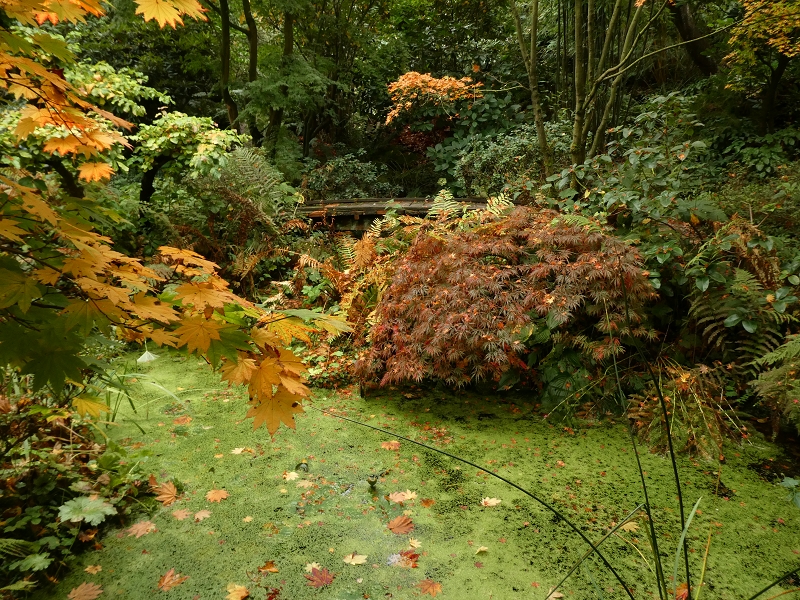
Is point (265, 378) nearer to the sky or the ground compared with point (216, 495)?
nearer to the sky

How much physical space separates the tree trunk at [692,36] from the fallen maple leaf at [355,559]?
6771mm

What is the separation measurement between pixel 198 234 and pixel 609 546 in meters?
4.01

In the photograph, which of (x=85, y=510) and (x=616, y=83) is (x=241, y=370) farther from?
(x=616, y=83)

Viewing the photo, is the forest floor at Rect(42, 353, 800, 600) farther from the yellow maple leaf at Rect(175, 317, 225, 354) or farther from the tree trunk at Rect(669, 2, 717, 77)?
the tree trunk at Rect(669, 2, 717, 77)

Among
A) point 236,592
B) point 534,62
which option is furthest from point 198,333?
point 534,62

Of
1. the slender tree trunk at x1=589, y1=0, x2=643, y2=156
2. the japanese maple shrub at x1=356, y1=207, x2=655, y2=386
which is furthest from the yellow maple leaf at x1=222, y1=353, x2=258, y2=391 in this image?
the slender tree trunk at x1=589, y1=0, x2=643, y2=156

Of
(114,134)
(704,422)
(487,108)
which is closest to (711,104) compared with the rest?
(487,108)

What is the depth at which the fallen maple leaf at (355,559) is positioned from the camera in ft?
5.64

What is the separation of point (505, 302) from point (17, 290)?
2.29 metres

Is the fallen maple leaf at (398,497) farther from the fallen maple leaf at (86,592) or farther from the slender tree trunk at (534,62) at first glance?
the slender tree trunk at (534,62)

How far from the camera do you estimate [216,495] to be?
2098 millimetres

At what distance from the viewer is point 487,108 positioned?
23.5 feet


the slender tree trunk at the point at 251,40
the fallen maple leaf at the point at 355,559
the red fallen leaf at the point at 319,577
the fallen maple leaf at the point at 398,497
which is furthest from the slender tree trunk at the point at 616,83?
the slender tree trunk at the point at 251,40

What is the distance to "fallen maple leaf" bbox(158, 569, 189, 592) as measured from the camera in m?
1.62
